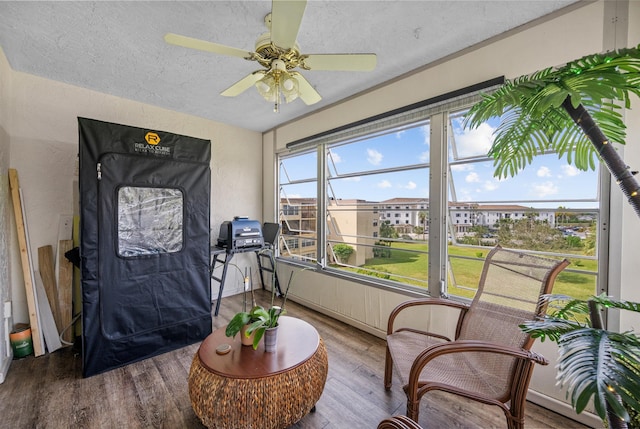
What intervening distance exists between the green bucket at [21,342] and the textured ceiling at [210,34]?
8.38 feet

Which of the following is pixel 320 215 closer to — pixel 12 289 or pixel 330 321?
pixel 330 321

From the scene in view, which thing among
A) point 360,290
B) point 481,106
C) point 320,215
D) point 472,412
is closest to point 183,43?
point 481,106

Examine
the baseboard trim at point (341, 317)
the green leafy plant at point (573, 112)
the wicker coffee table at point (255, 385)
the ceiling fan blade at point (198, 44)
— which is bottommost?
the baseboard trim at point (341, 317)

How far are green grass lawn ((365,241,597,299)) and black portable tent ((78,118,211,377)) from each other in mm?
2116

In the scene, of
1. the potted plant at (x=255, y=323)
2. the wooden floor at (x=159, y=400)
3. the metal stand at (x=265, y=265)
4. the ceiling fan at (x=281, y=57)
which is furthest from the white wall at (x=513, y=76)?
the potted plant at (x=255, y=323)

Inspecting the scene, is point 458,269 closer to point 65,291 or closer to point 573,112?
point 573,112

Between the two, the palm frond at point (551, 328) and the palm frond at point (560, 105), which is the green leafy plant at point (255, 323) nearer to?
the palm frond at point (551, 328)

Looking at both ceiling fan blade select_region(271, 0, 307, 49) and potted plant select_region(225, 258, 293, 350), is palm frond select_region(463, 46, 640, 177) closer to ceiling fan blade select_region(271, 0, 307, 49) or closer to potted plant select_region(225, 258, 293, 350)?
ceiling fan blade select_region(271, 0, 307, 49)

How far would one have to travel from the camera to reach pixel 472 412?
1.75m

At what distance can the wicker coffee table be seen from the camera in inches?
54.5

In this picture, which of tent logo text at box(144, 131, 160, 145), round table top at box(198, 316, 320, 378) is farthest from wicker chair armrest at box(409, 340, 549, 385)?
tent logo text at box(144, 131, 160, 145)

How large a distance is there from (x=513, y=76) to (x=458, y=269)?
65.2 inches

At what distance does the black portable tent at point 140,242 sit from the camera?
209cm

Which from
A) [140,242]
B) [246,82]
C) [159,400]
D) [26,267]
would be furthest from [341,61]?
[26,267]
